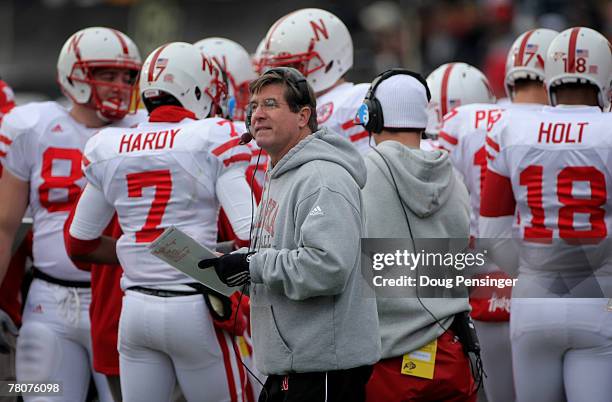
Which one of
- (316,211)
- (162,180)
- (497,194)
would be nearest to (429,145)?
(497,194)

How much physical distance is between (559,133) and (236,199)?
57.2 inches

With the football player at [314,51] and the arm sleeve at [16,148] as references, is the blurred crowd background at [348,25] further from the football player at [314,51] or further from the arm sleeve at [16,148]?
the arm sleeve at [16,148]

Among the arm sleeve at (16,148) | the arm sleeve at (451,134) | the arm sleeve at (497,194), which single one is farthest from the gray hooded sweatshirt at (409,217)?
the arm sleeve at (16,148)

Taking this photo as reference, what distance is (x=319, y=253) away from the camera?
375cm

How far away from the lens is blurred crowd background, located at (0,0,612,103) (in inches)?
565

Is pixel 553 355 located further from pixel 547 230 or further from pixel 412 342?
pixel 412 342

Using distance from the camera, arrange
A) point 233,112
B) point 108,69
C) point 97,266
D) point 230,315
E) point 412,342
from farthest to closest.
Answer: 1. point 233,112
2. point 108,69
3. point 97,266
4. point 230,315
5. point 412,342

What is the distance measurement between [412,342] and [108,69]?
8.34ft

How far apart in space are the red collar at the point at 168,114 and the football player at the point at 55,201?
900 millimetres

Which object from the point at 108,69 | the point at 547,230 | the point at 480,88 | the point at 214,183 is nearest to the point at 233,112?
the point at 108,69

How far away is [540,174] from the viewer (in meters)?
5.02

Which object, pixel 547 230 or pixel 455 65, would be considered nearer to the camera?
pixel 547 230

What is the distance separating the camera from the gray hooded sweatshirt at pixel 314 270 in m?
3.78

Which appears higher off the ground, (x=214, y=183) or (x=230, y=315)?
(x=214, y=183)
